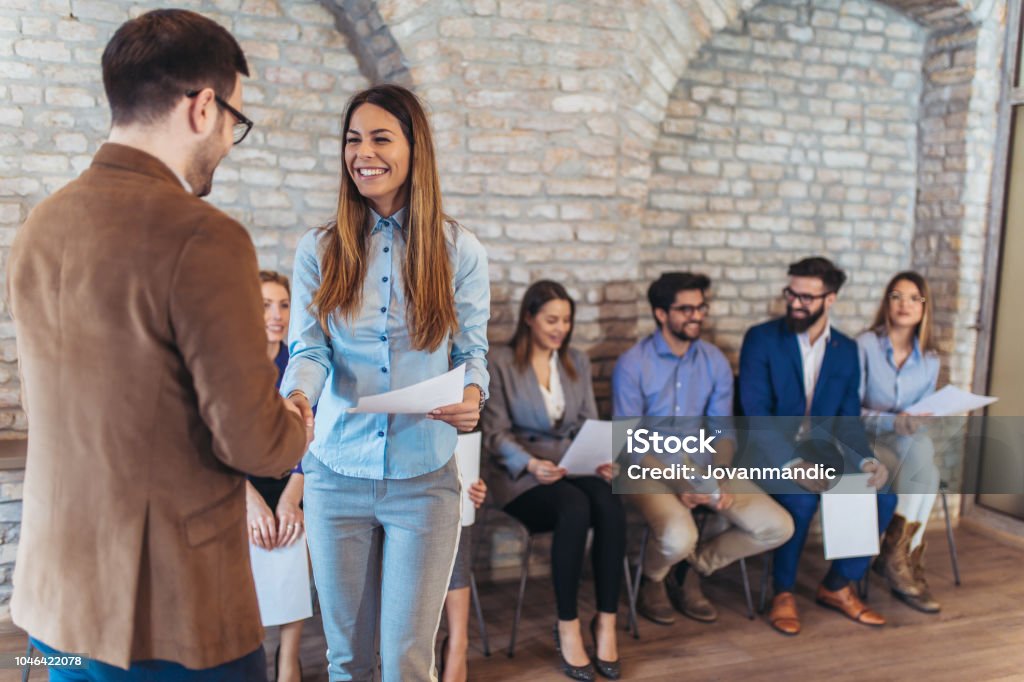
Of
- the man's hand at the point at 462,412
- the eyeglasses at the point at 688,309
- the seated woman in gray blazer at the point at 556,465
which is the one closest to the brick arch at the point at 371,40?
the seated woman in gray blazer at the point at 556,465

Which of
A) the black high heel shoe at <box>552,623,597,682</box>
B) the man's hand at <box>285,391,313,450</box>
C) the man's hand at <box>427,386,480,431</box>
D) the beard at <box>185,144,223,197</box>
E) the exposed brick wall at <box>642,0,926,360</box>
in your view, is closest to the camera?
the beard at <box>185,144,223,197</box>

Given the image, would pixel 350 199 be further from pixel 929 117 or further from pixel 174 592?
pixel 929 117

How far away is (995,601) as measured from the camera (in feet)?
12.9

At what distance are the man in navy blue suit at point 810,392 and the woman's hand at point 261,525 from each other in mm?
2255

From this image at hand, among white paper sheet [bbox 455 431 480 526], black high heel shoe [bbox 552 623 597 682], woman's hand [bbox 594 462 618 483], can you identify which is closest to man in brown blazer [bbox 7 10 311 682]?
white paper sheet [bbox 455 431 480 526]

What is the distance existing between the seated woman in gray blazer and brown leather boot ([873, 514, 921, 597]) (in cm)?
154

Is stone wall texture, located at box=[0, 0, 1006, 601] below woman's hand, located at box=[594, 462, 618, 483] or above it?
above

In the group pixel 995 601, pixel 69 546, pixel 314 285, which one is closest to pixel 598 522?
pixel 314 285

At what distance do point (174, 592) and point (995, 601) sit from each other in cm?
393

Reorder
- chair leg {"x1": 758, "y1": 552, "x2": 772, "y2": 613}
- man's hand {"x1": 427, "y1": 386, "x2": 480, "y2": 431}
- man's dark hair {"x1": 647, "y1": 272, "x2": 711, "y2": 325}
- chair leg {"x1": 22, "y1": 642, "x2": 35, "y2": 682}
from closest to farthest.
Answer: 1. man's hand {"x1": 427, "y1": 386, "x2": 480, "y2": 431}
2. chair leg {"x1": 22, "y1": 642, "x2": 35, "y2": 682}
3. chair leg {"x1": 758, "y1": 552, "x2": 772, "y2": 613}
4. man's dark hair {"x1": 647, "y1": 272, "x2": 711, "y2": 325}

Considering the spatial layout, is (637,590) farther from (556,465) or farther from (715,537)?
(556,465)

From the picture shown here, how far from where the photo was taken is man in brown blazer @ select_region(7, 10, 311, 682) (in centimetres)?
123

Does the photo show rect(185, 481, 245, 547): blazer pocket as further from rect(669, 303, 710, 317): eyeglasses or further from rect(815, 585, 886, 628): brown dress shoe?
rect(815, 585, 886, 628): brown dress shoe

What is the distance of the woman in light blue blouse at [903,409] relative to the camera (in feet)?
13.2
